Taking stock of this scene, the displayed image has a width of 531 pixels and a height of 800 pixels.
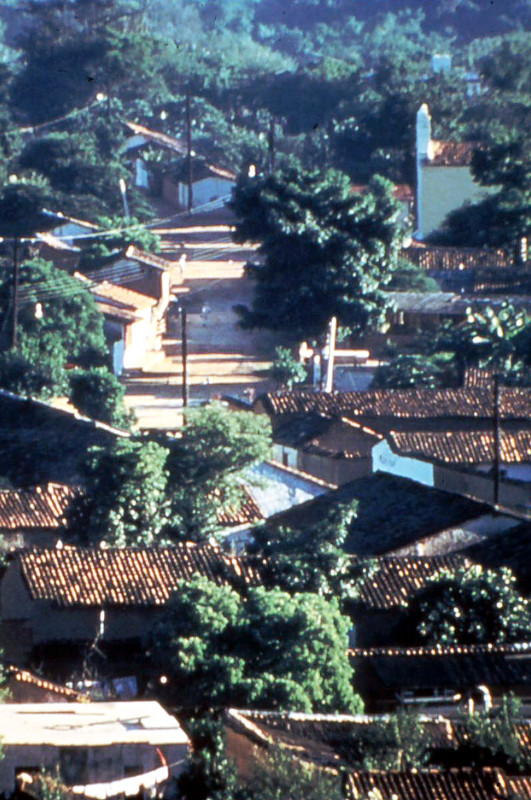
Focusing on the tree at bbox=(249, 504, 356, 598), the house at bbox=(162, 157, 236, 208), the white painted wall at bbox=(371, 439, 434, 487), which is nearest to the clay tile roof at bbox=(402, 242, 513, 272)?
the house at bbox=(162, 157, 236, 208)

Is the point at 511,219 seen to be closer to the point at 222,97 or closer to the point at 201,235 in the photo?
the point at 201,235

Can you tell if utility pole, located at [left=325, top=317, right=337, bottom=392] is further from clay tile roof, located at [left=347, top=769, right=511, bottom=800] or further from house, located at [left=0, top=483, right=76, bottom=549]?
clay tile roof, located at [left=347, top=769, right=511, bottom=800]

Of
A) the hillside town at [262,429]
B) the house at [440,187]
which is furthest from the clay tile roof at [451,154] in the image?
the hillside town at [262,429]

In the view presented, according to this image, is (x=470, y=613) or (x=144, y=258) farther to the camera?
(x=144, y=258)

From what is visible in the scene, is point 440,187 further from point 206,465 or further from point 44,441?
point 206,465

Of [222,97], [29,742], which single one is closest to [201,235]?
[222,97]

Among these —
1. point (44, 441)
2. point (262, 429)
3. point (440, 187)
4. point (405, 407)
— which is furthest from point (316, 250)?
point (262, 429)
